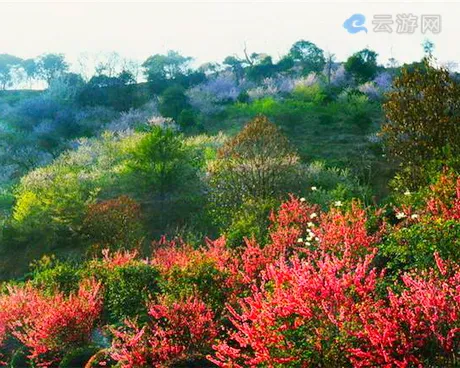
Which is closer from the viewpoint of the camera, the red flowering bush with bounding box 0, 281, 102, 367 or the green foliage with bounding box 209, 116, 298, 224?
the red flowering bush with bounding box 0, 281, 102, 367

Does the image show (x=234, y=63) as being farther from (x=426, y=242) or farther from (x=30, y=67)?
(x=426, y=242)

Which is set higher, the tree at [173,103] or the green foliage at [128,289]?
the green foliage at [128,289]

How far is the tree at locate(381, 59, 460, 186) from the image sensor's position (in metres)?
16.2

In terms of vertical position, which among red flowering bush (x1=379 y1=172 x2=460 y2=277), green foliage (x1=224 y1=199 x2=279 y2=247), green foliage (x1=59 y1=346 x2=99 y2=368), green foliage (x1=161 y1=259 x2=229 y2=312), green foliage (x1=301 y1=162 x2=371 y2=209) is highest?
red flowering bush (x1=379 y1=172 x2=460 y2=277)

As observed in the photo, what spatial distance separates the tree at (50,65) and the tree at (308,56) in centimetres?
3436

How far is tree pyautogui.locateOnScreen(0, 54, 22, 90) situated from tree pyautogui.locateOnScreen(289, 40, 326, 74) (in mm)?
42189

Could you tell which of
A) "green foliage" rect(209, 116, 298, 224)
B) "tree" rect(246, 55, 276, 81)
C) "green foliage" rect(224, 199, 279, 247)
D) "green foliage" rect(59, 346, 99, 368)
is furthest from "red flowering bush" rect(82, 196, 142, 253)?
"tree" rect(246, 55, 276, 81)

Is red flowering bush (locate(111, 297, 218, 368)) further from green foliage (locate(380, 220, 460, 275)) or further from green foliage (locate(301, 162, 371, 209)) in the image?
green foliage (locate(301, 162, 371, 209))

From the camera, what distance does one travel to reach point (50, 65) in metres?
78.6

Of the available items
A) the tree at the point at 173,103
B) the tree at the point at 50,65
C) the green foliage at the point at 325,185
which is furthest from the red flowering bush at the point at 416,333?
the tree at the point at 50,65

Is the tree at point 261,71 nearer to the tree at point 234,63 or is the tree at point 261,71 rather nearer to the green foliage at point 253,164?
the tree at point 234,63

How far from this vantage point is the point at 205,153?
31.3 metres

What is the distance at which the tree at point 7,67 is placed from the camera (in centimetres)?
7956

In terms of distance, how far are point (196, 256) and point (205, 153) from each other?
21.0m
